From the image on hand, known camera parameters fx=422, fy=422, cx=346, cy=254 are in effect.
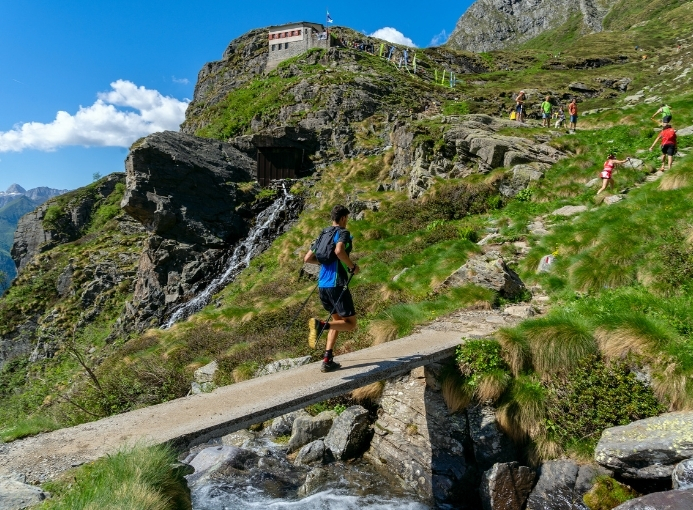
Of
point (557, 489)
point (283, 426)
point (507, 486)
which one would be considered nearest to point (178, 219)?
point (283, 426)

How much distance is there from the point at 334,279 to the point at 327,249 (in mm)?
500

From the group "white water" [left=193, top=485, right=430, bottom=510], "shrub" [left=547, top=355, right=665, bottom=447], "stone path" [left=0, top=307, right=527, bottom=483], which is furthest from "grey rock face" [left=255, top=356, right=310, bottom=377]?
"shrub" [left=547, top=355, right=665, bottom=447]

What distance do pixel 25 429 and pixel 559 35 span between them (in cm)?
18831

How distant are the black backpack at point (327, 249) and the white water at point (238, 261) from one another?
821 inches

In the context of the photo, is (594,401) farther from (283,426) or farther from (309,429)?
(283,426)

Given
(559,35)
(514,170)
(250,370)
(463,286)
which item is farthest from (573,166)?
(559,35)

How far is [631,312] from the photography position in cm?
694

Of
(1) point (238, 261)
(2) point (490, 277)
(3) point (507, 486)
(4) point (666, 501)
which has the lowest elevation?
(3) point (507, 486)

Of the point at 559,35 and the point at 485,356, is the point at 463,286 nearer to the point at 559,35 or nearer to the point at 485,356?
the point at 485,356

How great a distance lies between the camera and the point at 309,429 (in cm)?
873

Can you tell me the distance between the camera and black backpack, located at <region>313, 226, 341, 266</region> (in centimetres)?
679

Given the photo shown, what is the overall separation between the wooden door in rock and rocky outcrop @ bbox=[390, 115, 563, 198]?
42.7 ft

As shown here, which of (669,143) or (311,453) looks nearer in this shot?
(311,453)

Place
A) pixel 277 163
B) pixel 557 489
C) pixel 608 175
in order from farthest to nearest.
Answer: pixel 277 163
pixel 608 175
pixel 557 489
